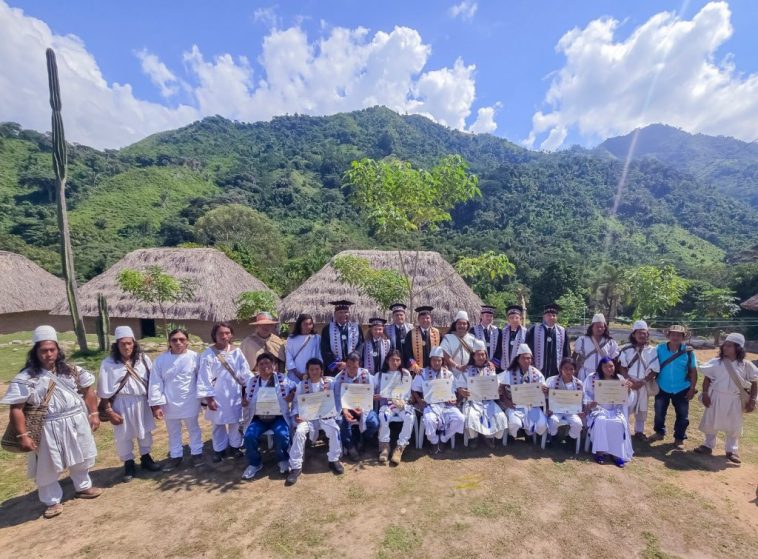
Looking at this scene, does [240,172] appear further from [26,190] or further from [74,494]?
[74,494]

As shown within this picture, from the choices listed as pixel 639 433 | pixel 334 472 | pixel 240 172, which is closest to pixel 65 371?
pixel 334 472

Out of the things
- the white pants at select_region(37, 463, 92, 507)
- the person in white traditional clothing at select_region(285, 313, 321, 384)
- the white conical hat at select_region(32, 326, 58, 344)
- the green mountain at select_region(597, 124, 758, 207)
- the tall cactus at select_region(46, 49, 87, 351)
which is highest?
the green mountain at select_region(597, 124, 758, 207)

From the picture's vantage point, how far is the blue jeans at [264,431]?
14.9 feet

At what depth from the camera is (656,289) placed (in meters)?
8.84

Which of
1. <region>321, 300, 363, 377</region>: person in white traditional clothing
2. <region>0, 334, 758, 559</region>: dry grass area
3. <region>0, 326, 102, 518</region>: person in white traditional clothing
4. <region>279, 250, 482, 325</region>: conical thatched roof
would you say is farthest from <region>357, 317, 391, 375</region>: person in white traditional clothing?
<region>279, 250, 482, 325</region>: conical thatched roof

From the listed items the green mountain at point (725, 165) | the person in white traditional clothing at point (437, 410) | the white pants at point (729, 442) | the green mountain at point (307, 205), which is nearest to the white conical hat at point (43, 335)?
the person in white traditional clothing at point (437, 410)

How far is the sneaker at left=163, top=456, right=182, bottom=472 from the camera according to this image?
4695mm

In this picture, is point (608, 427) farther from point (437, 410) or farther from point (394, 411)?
point (394, 411)

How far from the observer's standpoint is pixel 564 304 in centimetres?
2456

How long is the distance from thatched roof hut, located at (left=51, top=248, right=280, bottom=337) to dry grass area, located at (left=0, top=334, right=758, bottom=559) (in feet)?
36.5

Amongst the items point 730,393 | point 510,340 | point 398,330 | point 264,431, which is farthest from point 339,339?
point 730,393

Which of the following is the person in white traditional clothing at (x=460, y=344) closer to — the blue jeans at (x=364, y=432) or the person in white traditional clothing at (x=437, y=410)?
the person in white traditional clothing at (x=437, y=410)

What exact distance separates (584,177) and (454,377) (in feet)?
330

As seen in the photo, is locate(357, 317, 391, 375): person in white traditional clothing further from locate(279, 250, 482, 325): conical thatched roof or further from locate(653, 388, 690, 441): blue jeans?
locate(279, 250, 482, 325): conical thatched roof
